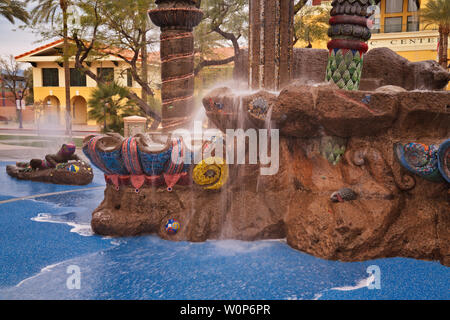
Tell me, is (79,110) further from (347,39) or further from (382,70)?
(347,39)

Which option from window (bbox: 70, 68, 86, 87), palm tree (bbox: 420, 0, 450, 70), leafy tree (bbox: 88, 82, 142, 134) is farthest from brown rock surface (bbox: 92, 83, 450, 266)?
window (bbox: 70, 68, 86, 87)

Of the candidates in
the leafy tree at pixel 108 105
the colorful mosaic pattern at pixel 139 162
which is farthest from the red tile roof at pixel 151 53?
the colorful mosaic pattern at pixel 139 162

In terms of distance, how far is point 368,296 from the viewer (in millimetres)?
3848

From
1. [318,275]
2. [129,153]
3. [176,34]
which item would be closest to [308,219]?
[318,275]

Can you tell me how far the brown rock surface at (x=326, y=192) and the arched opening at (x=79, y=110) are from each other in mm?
28447

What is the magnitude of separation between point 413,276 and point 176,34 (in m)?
5.24

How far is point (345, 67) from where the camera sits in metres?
5.75

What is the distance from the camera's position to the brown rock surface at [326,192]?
471 centimetres

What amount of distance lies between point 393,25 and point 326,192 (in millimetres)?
18372

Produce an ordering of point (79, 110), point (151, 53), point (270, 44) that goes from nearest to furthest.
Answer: point (270, 44), point (151, 53), point (79, 110)

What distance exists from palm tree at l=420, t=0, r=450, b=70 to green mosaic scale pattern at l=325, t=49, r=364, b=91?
41.1 ft

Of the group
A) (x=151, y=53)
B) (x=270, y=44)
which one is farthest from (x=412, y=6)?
(x=270, y=44)

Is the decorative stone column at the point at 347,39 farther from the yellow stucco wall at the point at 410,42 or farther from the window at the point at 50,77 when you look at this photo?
the window at the point at 50,77

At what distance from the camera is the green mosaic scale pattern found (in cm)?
575
